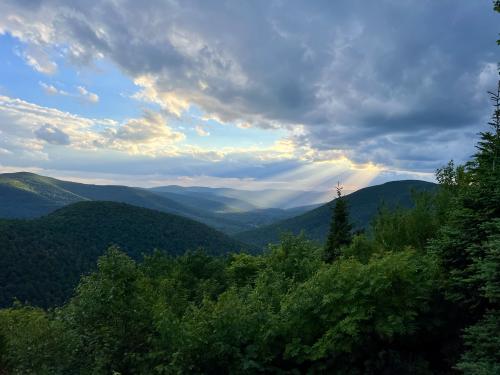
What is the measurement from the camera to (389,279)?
428 inches

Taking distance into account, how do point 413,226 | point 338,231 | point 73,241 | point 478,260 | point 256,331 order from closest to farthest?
point 478,260 < point 256,331 < point 413,226 < point 338,231 < point 73,241

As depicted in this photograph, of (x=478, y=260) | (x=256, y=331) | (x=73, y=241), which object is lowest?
(x=73, y=241)

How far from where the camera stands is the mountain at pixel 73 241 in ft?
333

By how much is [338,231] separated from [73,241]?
401ft

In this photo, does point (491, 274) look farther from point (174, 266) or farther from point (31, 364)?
point (174, 266)

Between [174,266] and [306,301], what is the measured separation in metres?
29.1

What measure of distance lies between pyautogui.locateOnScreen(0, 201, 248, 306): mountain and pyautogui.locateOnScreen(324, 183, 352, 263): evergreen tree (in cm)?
4841

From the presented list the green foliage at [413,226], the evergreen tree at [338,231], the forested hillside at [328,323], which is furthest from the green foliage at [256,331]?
the evergreen tree at [338,231]

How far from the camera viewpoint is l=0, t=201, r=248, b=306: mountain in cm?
10144

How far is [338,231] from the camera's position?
3872 cm

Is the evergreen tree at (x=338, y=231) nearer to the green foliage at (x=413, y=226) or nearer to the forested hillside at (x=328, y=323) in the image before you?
the green foliage at (x=413, y=226)

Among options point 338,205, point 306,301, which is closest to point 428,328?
point 306,301

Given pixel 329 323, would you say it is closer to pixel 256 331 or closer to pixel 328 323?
pixel 328 323

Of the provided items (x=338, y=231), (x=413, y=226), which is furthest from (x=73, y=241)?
(x=413, y=226)
